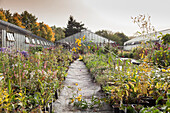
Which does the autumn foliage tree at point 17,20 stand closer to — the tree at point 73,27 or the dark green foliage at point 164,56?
the tree at point 73,27

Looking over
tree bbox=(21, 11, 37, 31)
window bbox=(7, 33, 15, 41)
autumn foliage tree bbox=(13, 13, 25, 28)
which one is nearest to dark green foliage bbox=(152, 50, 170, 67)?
window bbox=(7, 33, 15, 41)

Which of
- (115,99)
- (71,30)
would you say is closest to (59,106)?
(115,99)

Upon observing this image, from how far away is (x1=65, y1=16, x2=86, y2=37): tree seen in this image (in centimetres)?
4078

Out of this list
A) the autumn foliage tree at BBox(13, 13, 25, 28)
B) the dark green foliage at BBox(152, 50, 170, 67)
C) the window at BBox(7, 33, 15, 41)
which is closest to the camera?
the dark green foliage at BBox(152, 50, 170, 67)

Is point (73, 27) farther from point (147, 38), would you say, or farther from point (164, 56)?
point (164, 56)

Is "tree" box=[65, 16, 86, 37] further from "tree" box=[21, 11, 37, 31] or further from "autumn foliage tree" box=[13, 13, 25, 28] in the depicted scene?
"autumn foliage tree" box=[13, 13, 25, 28]

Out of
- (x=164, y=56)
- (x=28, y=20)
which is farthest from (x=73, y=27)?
(x=164, y=56)

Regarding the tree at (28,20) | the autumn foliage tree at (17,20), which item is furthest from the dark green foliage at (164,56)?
the tree at (28,20)

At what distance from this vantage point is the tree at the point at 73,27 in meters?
40.8

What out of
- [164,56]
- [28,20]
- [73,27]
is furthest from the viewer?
[73,27]

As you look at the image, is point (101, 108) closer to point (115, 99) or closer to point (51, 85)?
point (115, 99)

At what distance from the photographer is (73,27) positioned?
42375mm

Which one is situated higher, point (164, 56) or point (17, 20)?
point (17, 20)

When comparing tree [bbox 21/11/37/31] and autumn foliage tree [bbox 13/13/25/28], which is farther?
tree [bbox 21/11/37/31]
